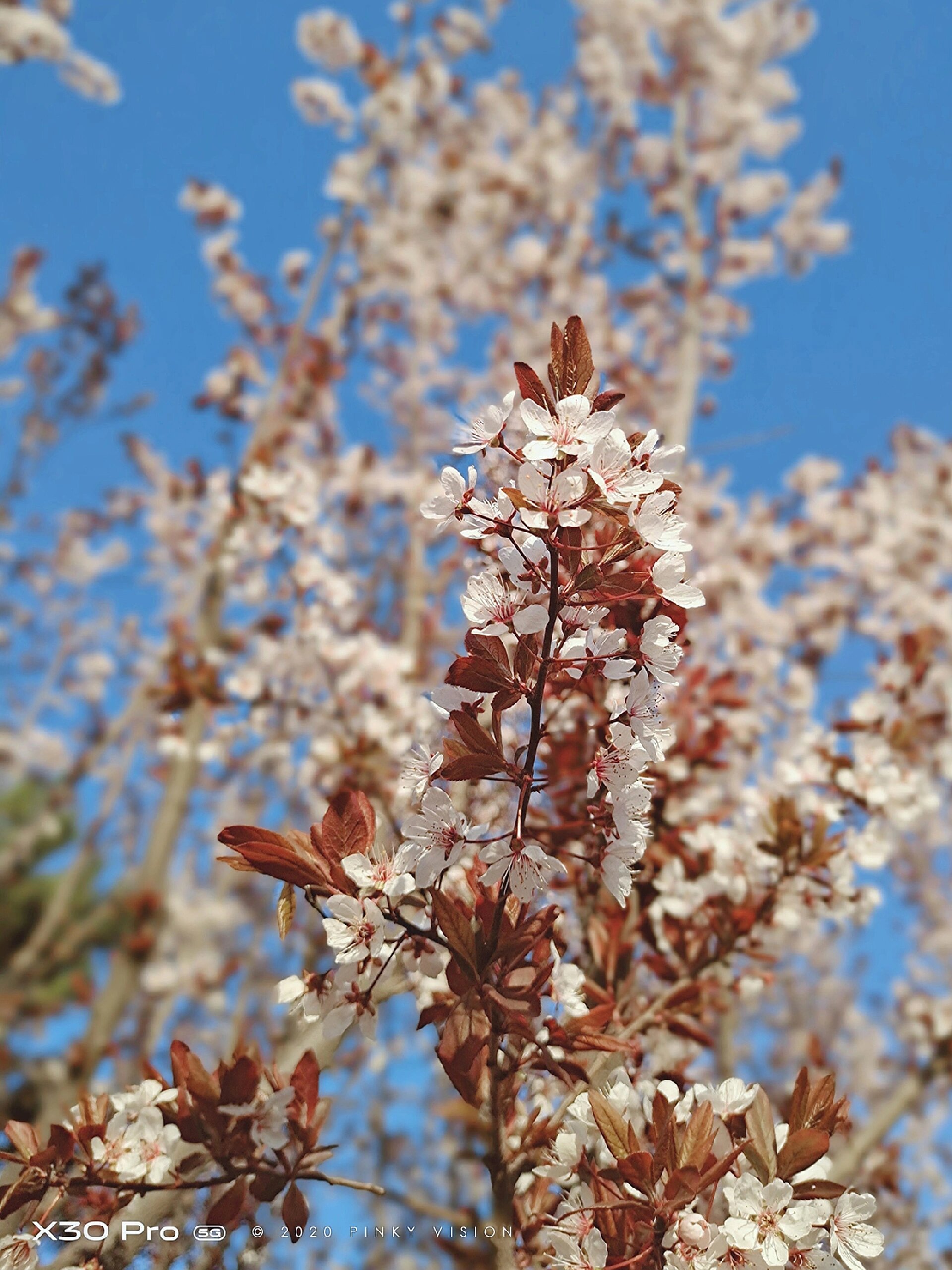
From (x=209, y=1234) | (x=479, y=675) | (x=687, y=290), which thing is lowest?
(x=209, y=1234)

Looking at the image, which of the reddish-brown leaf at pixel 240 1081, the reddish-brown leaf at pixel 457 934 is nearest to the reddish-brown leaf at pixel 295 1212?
the reddish-brown leaf at pixel 240 1081

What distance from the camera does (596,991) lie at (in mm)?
1561

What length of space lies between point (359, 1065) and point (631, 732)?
3.99 meters

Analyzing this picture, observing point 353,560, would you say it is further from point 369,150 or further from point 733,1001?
point 733,1001

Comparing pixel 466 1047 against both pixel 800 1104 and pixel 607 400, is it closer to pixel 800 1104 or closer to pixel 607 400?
pixel 800 1104

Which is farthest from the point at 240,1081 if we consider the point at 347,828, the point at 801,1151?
the point at 801,1151

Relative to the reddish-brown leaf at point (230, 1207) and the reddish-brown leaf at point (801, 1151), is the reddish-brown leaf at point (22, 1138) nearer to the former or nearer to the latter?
the reddish-brown leaf at point (230, 1207)

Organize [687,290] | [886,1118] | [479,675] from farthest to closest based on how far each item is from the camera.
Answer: [687,290] → [886,1118] → [479,675]

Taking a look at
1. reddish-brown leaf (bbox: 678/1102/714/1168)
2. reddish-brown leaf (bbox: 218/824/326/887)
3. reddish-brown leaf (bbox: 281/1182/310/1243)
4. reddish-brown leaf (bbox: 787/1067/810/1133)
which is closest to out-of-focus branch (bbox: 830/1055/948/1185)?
reddish-brown leaf (bbox: 787/1067/810/1133)

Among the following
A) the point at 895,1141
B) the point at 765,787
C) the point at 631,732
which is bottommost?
the point at 895,1141

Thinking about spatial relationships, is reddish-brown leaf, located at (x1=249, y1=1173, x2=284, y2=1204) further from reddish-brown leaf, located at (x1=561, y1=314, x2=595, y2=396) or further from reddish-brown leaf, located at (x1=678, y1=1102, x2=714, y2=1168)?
reddish-brown leaf, located at (x1=561, y1=314, x2=595, y2=396)

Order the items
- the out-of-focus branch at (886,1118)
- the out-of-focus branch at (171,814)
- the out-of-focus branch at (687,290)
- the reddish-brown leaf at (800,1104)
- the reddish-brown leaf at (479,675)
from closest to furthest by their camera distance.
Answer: the reddish-brown leaf at (479,675) < the reddish-brown leaf at (800,1104) < the out-of-focus branch at (886,1118) < the out-of-focus branch at (171,814) < the out-of-focus branch at (687,290)

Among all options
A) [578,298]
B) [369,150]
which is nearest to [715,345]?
[578,298]

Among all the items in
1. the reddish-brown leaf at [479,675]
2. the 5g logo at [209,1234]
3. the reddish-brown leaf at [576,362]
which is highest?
the reddish-brown leaf at [576,362]
